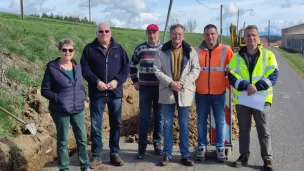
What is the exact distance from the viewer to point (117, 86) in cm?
553

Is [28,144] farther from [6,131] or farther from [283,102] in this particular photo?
[283,102]

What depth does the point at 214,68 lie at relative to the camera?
217 inches

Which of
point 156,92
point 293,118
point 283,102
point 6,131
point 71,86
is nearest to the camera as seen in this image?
point 71,86

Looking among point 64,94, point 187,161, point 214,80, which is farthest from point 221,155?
point 64,94

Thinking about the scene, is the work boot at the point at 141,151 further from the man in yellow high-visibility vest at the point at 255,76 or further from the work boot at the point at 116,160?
the man in yellow high-visibility vest at the point at 255,76

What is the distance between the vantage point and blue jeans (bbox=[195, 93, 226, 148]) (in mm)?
5594

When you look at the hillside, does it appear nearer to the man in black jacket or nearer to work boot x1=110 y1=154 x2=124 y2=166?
the man in black jacket

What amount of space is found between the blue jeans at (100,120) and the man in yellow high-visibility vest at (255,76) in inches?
69.2

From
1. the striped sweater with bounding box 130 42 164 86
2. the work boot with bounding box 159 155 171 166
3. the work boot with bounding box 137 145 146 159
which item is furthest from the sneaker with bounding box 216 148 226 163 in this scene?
the striped sweater with bounding box 130 42 164 86

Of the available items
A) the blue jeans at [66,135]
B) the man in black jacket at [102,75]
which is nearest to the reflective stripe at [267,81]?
the man in black jacket at [102,75]

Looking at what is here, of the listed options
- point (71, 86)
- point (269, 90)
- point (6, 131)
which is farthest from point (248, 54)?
point (6, 131)

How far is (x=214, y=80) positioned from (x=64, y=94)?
7.12 feet

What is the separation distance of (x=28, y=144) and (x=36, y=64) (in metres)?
4.04

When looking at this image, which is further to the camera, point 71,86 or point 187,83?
point 187,83
